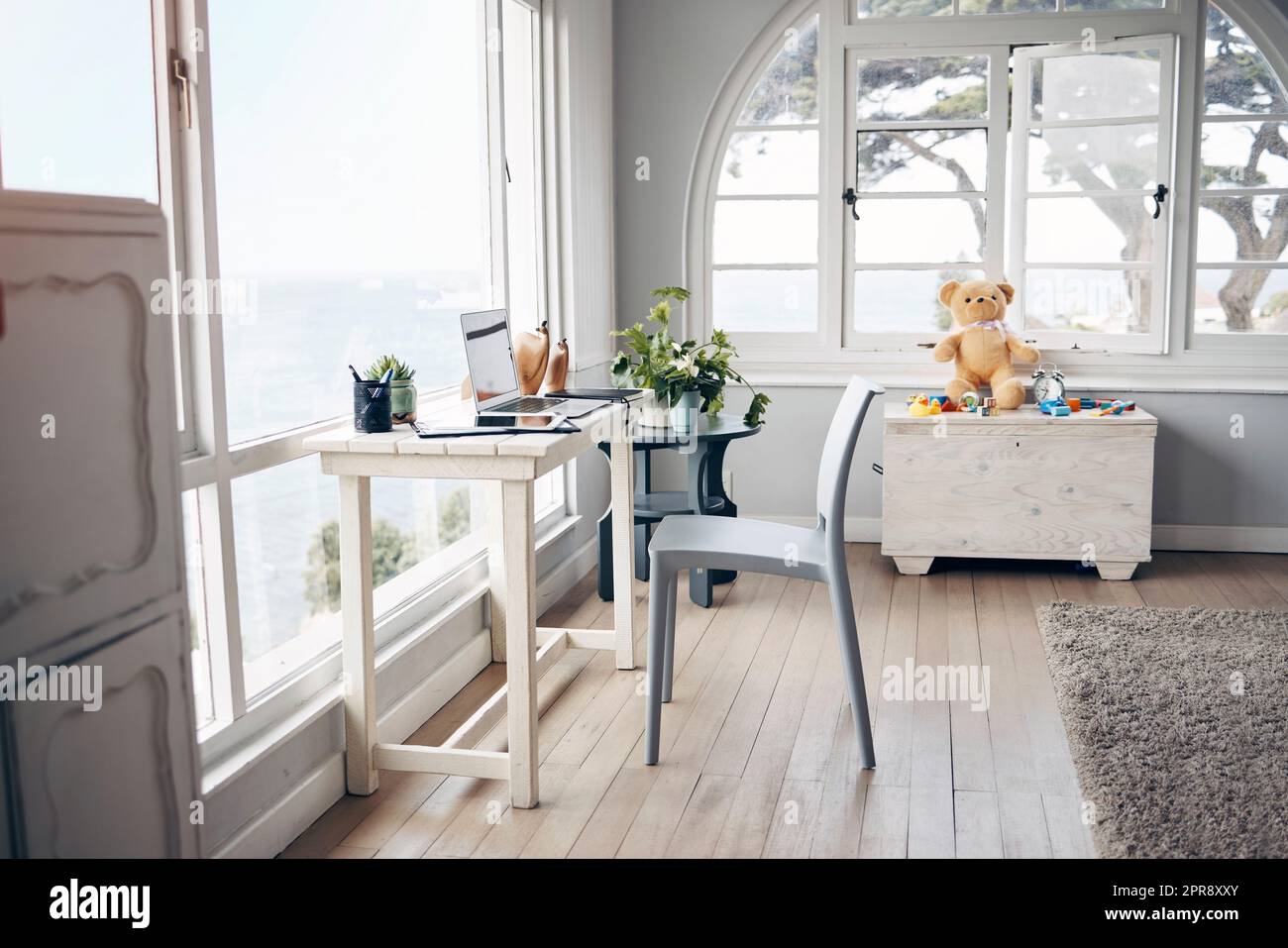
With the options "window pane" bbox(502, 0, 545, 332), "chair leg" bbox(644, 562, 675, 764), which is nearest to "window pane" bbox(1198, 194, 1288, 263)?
"window pane" bbox(502, 0, 545, 332)

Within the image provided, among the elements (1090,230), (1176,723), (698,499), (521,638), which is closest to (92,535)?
(521,638)

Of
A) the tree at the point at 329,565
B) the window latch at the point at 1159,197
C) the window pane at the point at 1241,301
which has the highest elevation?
the window latch at the point at 1159,197

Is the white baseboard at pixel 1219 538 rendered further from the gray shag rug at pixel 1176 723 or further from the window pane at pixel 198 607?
the window pane at pixel 198 607

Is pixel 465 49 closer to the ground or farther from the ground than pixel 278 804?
farther from the ground

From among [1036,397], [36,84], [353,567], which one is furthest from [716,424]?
[36,84]

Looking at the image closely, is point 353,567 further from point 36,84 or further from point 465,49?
point 465,49

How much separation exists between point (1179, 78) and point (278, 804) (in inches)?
158

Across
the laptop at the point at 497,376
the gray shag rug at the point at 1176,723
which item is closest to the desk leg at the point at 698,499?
the laptop at the point at 497,376

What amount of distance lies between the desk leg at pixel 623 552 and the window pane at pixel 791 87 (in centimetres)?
200

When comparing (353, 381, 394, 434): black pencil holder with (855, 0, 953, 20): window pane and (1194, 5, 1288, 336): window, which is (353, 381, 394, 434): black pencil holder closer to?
(855, 0, 953, 20): window pane

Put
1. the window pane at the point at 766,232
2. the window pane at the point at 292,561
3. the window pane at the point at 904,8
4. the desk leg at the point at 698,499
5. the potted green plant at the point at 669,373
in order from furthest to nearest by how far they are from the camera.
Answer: the window pane at the point at 766,232 < the window pane at the point at 904,8 < the desk leg at the point at 698,499 < the potted green plant at the point at 669,373 < the window pane at the point at 292,561

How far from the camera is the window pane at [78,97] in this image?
180 cm

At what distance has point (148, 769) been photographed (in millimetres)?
1447
